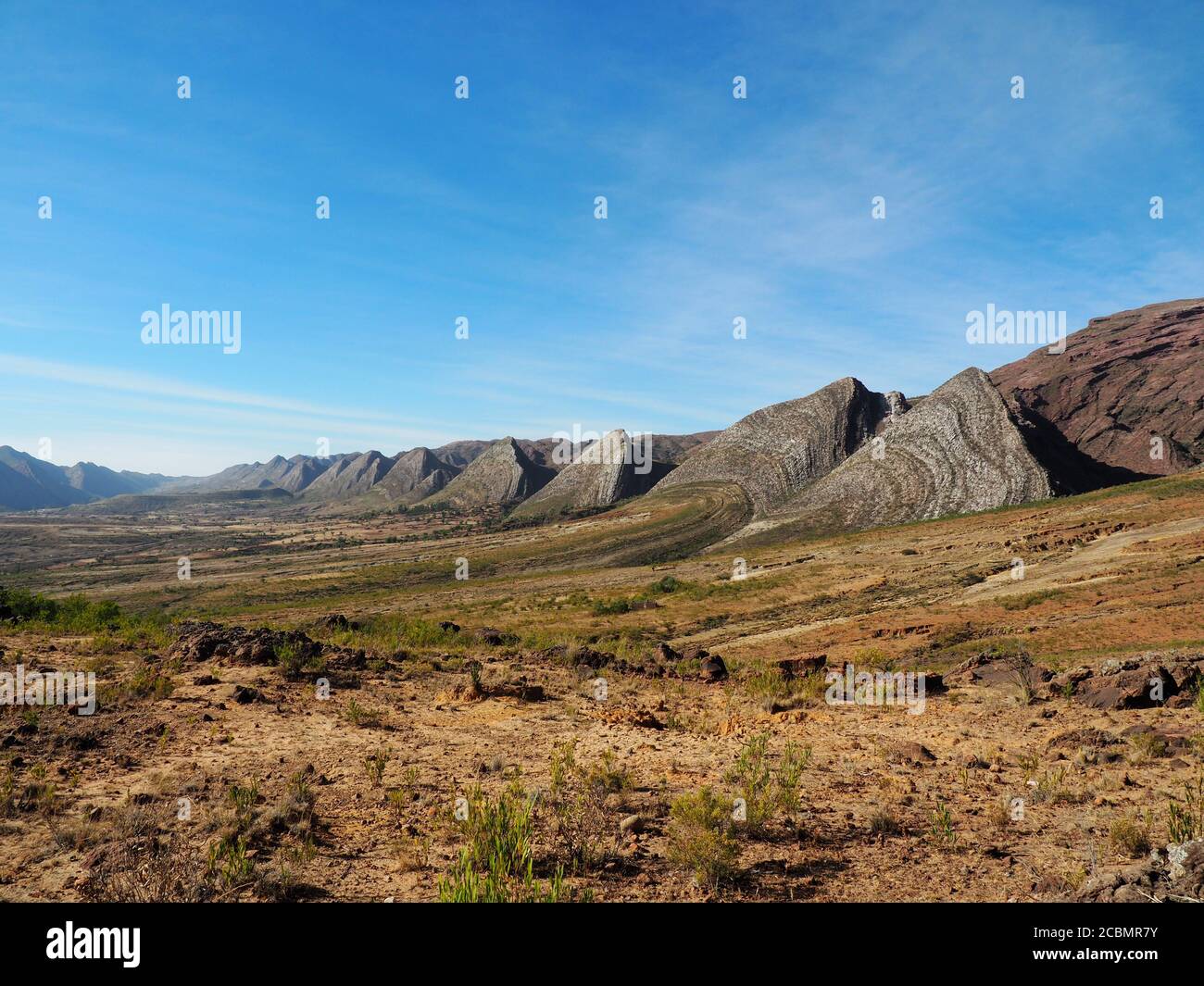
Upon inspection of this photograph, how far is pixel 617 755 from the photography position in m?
9.36

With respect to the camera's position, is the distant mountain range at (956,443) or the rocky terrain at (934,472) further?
the distant mountain range at (956,443)

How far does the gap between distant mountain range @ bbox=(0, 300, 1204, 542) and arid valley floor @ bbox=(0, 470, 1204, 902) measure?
101 ft

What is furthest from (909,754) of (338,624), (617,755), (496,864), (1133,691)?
(338,624)

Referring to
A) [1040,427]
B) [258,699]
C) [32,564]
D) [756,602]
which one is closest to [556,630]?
[756,602]

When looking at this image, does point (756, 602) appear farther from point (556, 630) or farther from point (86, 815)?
point (86, 815)

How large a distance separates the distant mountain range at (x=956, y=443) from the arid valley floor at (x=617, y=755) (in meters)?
30.8

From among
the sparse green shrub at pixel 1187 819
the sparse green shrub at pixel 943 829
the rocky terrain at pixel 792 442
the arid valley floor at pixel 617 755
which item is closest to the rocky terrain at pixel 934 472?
the rocky terrain at pixel 792 442

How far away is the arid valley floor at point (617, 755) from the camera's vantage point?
18.5 feet

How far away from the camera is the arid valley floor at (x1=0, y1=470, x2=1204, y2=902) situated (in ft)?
18.5

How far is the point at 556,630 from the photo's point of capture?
29828 mm

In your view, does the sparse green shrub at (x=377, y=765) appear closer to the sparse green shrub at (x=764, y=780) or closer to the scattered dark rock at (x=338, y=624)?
the sparse green shrub at (x=764, y=780)

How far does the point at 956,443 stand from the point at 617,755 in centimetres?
6143

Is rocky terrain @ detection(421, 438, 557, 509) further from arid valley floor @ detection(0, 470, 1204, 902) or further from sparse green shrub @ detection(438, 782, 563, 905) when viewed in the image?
sparse green shrub @ detection(438, 782, 563, 905)
